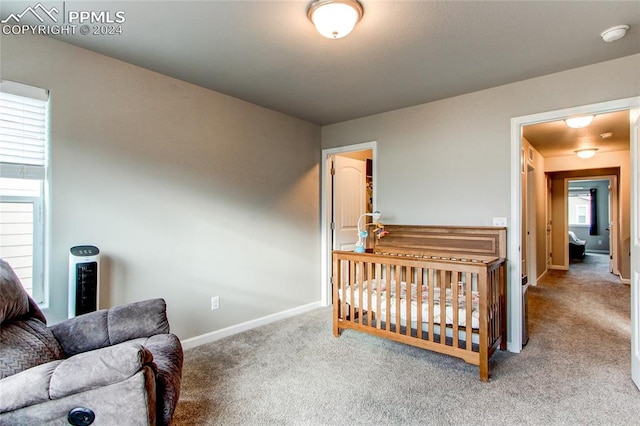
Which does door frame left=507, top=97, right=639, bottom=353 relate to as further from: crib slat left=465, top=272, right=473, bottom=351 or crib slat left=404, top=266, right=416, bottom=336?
crib slat left=404, top=266, right=416, bottom=336

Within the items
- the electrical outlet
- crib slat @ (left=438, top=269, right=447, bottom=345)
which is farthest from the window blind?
crib slat @ (left=438, top=269, right=447, bottom=345)

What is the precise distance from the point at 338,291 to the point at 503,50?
2344mm

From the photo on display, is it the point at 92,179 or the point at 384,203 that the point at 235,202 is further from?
the point at 384,203

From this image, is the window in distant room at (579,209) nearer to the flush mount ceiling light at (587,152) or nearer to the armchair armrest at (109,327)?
the flush mount ceiling light at (587,152)

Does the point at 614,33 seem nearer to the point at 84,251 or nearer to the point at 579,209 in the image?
the point at 84,251

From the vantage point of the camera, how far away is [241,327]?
3.23m

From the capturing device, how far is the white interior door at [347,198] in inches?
168

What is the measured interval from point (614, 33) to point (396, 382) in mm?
2602

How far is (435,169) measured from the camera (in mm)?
3277

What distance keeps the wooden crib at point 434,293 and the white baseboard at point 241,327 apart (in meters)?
0.80

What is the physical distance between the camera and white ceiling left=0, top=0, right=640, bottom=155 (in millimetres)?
1784

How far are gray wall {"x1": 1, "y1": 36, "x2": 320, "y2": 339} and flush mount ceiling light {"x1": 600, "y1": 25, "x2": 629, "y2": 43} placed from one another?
278 cm

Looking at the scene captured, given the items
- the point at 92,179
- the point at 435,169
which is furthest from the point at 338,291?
the point at 92,179

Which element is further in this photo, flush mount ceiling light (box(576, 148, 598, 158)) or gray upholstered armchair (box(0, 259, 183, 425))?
flush mount ceiling light (box(576, 148, 598, 158))
